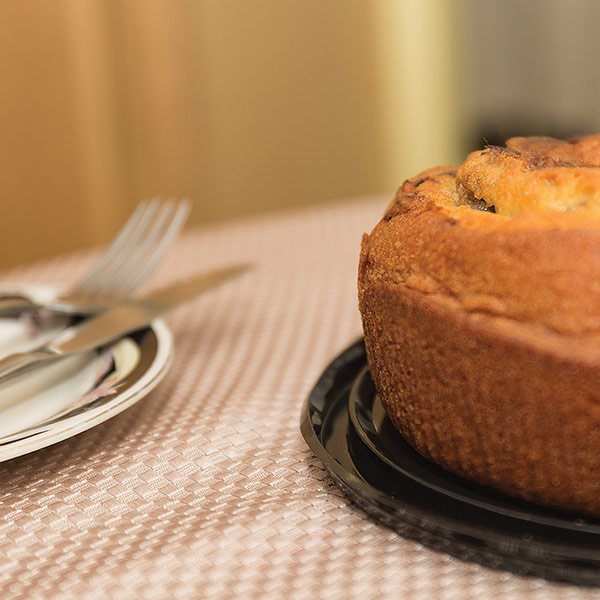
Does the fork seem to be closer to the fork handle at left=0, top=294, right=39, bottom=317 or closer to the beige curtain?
the fork handle at left=0, top=294, right=39, bottom=317

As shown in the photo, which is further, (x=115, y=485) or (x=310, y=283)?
(x=310, y=283)

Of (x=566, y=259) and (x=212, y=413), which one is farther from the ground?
(x=566, y=259)

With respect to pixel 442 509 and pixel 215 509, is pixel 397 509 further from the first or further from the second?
pixel 215 509

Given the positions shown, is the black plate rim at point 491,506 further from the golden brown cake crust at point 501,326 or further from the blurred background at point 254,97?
the blurred background at point 254,97

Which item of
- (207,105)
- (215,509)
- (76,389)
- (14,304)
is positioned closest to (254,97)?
(207,105)

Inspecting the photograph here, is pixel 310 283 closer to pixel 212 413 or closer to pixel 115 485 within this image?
pixel 212 413

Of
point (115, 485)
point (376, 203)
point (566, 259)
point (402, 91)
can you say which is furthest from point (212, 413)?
point (402, 91)
